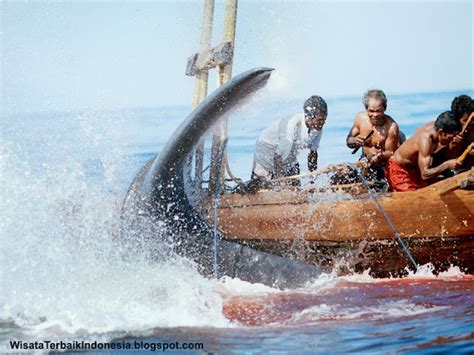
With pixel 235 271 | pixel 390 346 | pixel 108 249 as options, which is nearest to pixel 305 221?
pixel 235 271

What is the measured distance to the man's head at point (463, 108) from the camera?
816 cm

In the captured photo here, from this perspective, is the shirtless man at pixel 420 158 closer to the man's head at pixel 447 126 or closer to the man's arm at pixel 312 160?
the man's head at pixel 447 126

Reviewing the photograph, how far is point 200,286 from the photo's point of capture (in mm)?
6910

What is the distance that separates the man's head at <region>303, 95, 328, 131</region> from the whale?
2587mm

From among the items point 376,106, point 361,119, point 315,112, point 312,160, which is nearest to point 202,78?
point 315,112

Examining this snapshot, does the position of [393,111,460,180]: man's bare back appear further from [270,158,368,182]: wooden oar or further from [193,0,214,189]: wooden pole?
[193,0,214,189]: wooden pole

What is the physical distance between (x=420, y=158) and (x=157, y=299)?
3.33 meters

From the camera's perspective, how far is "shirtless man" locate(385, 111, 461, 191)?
8.01m

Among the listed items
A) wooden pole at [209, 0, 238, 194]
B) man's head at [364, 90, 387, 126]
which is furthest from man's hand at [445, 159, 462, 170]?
wooden pole at [209, 0, 238, 194]

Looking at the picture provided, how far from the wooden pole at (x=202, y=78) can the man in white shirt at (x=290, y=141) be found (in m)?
0.70

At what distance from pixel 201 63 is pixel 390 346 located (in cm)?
523

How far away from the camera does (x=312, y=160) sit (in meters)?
9.75

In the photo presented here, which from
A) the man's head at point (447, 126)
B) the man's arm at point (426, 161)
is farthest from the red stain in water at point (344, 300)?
the man's head at point (447, 126)

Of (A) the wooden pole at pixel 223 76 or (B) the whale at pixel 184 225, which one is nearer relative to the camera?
(B) the whale at pixel 184 225
